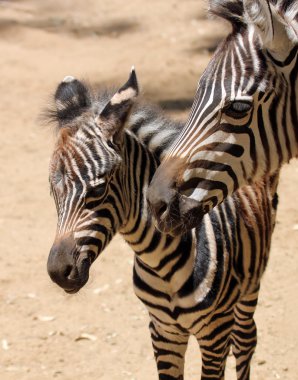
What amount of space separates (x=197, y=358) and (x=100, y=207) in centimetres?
272

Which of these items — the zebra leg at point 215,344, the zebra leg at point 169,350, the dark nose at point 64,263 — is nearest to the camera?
the dark nose at point 64,263

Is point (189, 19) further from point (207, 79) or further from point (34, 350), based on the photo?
point (207, 79)

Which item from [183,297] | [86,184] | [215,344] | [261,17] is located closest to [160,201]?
[86,184]

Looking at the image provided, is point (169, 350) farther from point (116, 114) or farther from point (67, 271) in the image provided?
point (116, 114)

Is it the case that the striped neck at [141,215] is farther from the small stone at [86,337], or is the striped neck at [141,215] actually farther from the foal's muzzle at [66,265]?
the small stone at [86,337]

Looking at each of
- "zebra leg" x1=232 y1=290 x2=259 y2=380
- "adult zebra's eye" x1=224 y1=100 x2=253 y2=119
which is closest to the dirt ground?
"zebra leg" x1=232 y1=290 x2=259 y2=380

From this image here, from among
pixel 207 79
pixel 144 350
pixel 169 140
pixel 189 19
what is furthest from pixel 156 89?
pixel 207 79

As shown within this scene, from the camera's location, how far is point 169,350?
539 centimetres

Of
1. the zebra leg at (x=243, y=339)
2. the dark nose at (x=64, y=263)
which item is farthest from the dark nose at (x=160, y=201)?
the zebra leg at (x=243, y=339)

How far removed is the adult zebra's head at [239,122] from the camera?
3.82 m

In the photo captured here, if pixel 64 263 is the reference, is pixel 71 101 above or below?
above

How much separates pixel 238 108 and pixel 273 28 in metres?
0.40

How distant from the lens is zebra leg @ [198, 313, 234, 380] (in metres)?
5.16

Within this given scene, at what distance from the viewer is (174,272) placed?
16.5 feet
